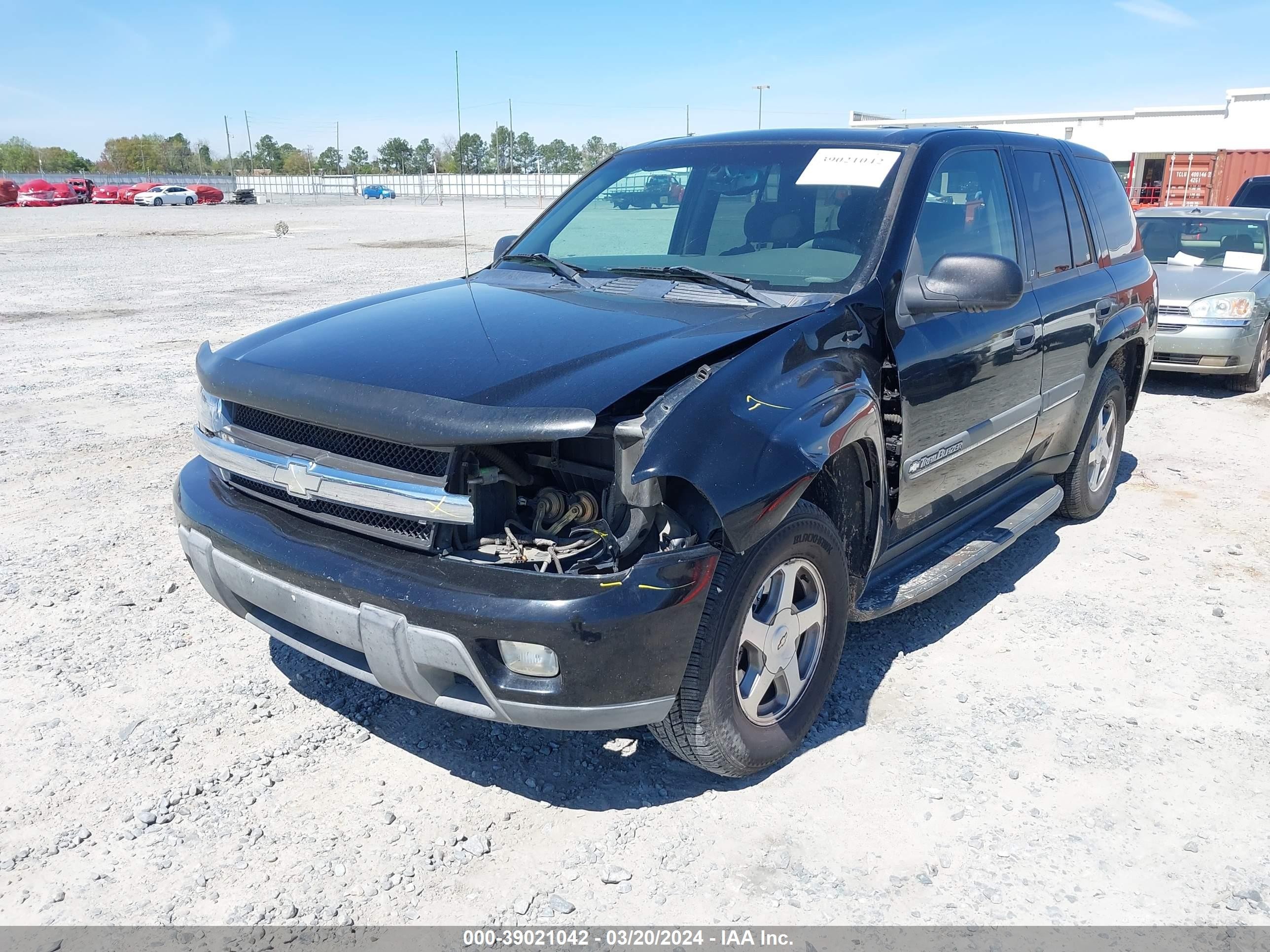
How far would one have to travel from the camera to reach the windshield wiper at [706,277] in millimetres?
3365

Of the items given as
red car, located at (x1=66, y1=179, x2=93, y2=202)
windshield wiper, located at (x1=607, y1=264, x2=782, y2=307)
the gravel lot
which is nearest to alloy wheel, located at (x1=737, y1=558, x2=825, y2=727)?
the gravel lot

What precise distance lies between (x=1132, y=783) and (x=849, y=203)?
7.33 ft

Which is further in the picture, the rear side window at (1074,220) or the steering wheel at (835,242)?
the rear side window at (1074,220)

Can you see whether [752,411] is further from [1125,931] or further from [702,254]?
[1125,931]

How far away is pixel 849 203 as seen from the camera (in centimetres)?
365

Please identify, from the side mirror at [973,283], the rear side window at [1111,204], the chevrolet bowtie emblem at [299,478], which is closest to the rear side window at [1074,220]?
the rear side window at [1111,204]

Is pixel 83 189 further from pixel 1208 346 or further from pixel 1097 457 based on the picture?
pixel 1097 457

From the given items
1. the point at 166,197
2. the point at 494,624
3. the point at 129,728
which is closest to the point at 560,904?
the point at 494,624

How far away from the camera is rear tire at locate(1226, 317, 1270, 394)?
9.04 m

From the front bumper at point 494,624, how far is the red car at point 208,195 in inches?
2550

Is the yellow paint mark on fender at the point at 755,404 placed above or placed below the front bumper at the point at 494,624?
above

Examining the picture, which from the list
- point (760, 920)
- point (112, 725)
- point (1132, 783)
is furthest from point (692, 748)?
point (112, 725)

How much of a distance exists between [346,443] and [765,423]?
1202 millimetres

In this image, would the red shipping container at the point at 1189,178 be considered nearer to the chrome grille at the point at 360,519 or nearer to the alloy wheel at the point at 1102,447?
the alloy wheel at the point at 1102,447
